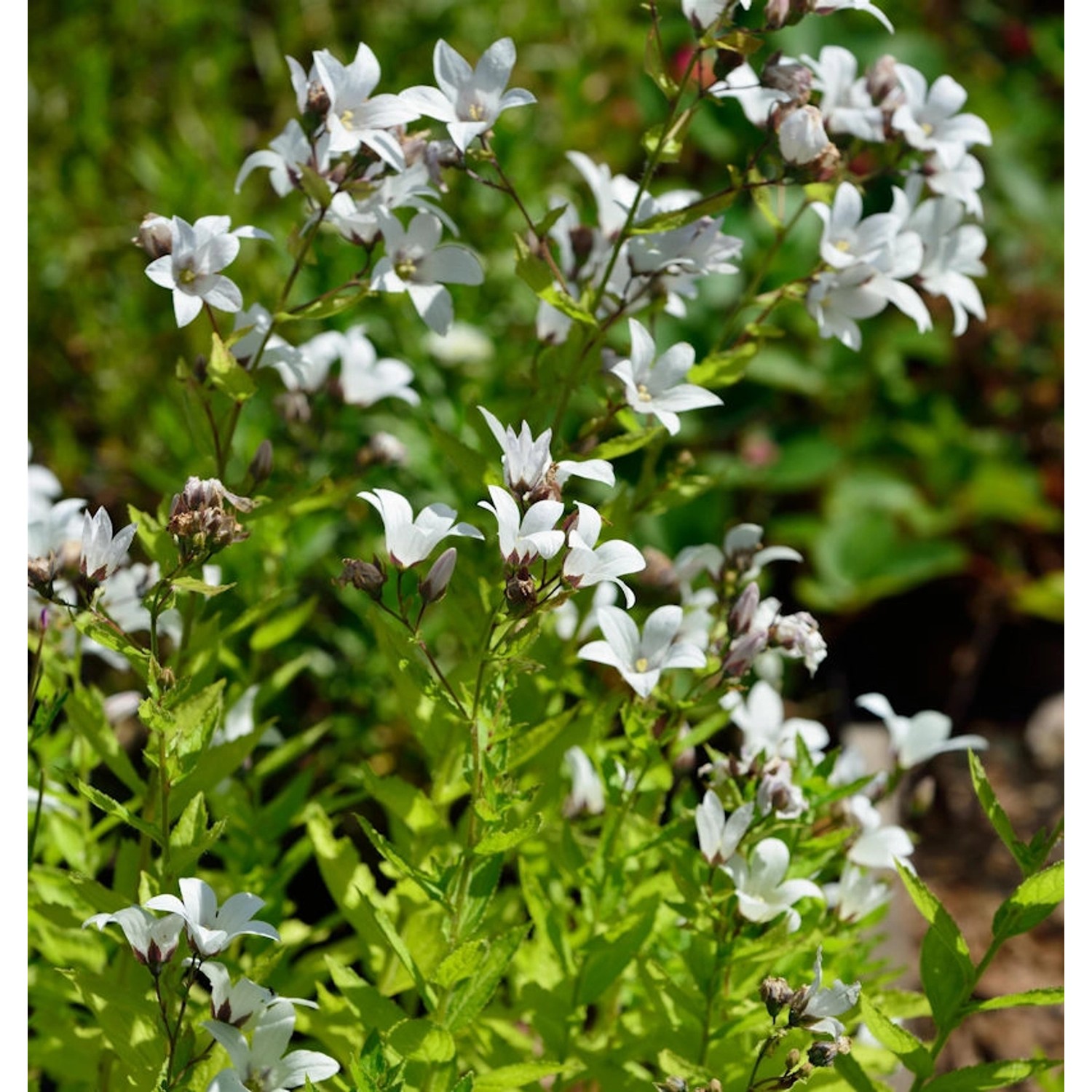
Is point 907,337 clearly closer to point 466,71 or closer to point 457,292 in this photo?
point 457,292

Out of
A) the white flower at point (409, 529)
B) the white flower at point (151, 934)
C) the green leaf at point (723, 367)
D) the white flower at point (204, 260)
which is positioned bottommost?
the white flower at point (151, 934)

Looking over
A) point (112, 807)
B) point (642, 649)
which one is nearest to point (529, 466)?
point (642, 649)

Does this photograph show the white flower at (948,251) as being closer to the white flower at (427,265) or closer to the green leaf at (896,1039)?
the white flower at (427,265)

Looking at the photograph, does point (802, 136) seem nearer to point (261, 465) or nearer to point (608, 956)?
point (261, 465)

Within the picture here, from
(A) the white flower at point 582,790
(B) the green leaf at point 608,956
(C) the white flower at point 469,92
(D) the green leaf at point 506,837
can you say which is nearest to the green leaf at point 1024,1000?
(B) the green leaf at point 608,956

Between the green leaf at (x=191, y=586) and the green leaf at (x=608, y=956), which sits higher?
the green leaf at (x=191, y=586)

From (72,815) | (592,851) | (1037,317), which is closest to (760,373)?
(1037,317)

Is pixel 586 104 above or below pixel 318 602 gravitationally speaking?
above
